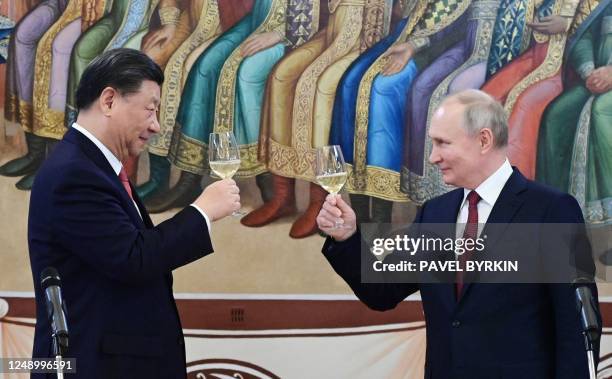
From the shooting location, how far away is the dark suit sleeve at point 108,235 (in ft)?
9.27

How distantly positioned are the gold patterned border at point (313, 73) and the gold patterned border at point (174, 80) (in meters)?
0.51

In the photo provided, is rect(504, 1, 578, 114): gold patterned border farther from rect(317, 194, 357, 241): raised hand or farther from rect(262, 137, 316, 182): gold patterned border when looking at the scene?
rect(317, 194, 357, 241): raised hand

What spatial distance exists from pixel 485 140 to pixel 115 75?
4.06 ft

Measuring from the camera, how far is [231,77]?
4.74 meters

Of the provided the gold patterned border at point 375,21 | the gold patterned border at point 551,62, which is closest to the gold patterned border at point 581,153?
the gold patterned border at point 551,62

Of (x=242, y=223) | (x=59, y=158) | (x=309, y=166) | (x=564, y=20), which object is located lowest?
(x=242, y=223)

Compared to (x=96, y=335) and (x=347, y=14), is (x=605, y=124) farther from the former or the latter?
(x=96, y=335)

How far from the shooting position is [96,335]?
288cm

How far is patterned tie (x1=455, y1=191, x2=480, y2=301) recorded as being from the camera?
316 cm

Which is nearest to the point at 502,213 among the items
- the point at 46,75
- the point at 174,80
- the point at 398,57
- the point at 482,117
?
the point at 482,117

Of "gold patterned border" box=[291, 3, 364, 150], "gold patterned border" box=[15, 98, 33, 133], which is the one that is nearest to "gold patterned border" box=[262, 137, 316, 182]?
"gold patterned border" box=[291, 3, 364, 150]

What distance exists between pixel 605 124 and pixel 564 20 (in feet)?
1.76

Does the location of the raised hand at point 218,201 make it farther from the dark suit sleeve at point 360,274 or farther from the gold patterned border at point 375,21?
the gold patterned border at point 375,21

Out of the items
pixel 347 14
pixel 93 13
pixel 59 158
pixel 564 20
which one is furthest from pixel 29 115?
pixel 564 20
